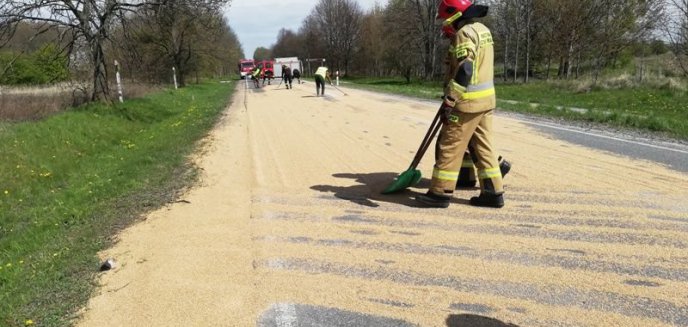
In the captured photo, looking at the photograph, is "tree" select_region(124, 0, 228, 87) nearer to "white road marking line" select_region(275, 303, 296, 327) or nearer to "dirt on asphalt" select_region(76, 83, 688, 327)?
"dirt on asphalt" select_region(76, 83, 688, 327)

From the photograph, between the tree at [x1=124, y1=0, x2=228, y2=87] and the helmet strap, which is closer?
the helmet strap

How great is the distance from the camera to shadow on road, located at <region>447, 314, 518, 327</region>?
121 inches

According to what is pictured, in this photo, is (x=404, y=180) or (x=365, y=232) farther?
(x=404, y=180)

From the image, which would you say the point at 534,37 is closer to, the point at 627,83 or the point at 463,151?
the point at 627,83

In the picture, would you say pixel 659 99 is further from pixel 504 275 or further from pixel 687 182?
pixel 504 275

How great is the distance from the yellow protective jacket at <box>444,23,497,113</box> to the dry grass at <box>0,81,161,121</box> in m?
14.6

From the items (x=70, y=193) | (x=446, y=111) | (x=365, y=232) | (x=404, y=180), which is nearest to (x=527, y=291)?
(x=365, y=232)

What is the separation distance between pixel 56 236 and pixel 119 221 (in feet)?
2.48

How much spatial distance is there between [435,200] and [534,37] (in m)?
39.9

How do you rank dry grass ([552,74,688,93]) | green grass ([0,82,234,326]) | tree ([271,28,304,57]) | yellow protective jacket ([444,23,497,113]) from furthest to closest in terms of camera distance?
tree ([271,28,304,57]) → dry grass ([552,74,688,93]) → yellow protective jacket ([444,23,497,113]) → green grass ([0,82,234,326])

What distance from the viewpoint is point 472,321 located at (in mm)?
3121

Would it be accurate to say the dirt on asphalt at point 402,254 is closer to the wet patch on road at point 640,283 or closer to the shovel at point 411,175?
the wet patch on road at point 640,283

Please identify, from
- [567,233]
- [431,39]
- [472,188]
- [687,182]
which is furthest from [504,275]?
[431,39]

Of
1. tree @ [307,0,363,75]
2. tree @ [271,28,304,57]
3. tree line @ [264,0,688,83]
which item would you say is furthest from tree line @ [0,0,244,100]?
tree @ [271,28,304,57]
